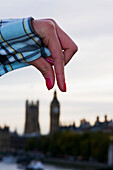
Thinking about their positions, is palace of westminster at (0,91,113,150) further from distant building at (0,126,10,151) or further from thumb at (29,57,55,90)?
thumb at (29,57,55,90)

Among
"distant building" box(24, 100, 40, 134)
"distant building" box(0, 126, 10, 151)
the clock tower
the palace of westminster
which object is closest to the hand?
the palace of westminster

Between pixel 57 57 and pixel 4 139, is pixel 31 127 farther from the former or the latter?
pixel 57 57

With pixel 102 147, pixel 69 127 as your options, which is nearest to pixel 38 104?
pixel 69 127

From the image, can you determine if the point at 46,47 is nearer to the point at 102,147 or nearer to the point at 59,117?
the point at 102,147

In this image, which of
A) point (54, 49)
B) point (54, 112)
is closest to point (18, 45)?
point (54, 49)

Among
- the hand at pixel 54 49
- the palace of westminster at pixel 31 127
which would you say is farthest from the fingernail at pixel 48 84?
the palace of westminster at pixel 31 127

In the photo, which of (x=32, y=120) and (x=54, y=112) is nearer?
(x=54, y=112)
